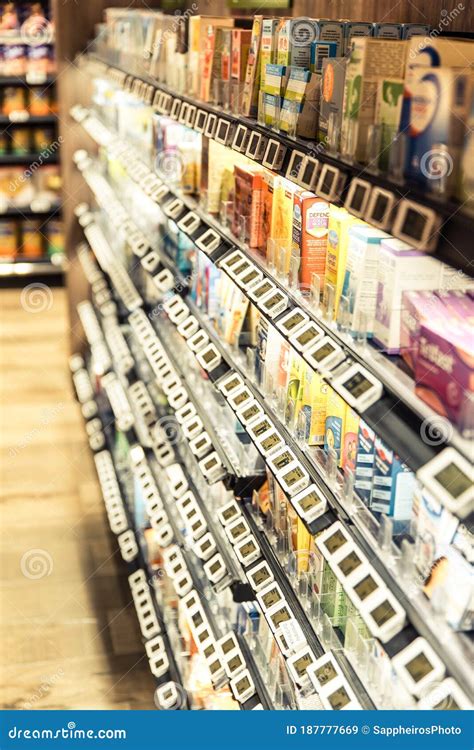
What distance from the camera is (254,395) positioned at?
3000 millimetres

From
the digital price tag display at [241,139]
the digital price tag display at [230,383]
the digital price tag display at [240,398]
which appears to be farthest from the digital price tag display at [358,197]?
the digital price tag display at [230,383]

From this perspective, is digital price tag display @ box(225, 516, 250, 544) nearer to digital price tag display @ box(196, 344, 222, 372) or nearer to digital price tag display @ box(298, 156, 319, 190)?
digital price tag display @ box(196, 344, 222, 372)

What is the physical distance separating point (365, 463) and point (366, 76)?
0.85 m

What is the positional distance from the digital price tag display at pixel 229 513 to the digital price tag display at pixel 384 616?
4.24 ft

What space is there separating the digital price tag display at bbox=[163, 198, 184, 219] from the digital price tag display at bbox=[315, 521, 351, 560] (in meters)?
1.90

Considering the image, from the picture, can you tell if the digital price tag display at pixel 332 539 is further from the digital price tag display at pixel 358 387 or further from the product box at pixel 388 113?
the product box at pixel 388 113

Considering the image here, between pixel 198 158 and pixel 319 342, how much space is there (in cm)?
200

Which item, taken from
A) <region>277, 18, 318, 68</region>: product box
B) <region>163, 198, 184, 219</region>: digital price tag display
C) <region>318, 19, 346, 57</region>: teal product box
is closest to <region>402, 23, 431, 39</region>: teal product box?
<region>318, 19, 346, 57</region>: teal product box

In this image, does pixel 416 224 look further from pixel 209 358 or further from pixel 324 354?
pixel 209 358

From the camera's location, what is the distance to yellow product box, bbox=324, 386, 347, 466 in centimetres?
251

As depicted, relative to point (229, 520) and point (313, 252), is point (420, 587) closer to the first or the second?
point (313, 252)

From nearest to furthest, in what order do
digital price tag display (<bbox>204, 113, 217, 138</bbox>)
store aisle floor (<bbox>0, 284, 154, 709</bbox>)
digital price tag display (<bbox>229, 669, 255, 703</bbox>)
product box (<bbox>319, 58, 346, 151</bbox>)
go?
product box (<bbox>319, 58, 346, 151</bbox>)
digital price tag display (<bbox>229, 669, 255, 703</bbox>)
digital price tag display (<bbox>204, 113, 217, 138</bbox>)
store aisle floor (<bbox>0, 284, 154, 709</bbox>)

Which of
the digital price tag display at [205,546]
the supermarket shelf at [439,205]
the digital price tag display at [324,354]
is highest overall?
the supermarket shelf at [439,205]

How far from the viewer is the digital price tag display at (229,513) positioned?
318 cm
